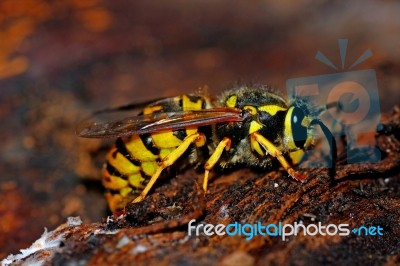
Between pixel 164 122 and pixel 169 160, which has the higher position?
pixel 164 122

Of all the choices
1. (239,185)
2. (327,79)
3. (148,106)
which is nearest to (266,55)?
(327,79)

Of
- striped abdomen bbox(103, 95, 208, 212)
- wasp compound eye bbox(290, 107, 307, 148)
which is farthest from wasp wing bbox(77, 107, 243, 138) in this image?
wasp compound eye bbox(290, 107, 307, 148)

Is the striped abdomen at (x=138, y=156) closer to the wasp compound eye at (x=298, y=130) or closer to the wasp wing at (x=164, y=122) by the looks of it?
the wasp wing at (x=164, y=122)

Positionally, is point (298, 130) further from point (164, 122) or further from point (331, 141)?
point (164, 122)

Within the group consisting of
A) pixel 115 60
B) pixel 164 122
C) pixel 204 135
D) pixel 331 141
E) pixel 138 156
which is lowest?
pixel 331 141

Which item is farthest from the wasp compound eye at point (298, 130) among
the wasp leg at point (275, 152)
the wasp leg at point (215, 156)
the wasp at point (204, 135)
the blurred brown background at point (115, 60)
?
the blurred brown background at point (115, 60)

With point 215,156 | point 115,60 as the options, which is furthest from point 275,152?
point 115,60
